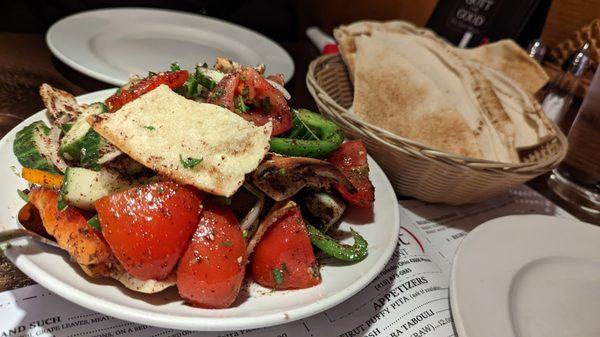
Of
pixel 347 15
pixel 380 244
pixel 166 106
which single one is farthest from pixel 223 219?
pixel 347 15

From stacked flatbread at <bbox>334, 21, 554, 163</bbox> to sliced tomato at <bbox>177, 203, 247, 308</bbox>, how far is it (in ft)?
2.57

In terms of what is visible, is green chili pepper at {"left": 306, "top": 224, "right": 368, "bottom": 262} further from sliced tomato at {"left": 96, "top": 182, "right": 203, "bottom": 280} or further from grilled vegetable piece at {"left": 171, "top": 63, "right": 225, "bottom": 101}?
grilled vegetable piece at {"left": 171, "top": 63, "right": 225, "bottom": 101}

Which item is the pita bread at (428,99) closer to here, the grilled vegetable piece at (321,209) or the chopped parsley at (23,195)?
the grilled vegetable piece at (321,209)

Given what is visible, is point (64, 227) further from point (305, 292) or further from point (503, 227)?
point (503, 227)

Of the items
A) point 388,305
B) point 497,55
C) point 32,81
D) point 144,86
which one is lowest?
point 32,81

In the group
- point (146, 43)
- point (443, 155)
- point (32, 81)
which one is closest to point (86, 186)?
point (443, 155)

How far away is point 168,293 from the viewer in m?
0.76

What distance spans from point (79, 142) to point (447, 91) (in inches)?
43.6

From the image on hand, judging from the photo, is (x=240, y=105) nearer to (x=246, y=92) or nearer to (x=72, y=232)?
(x=246, y=92)

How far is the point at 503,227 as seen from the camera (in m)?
1.13

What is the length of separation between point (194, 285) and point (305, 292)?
0.20m

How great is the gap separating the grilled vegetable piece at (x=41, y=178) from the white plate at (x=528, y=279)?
78cm

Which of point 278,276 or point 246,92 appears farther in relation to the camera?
point 246,92

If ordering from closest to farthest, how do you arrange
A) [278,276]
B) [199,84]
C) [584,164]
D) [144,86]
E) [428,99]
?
1. [278,276]
2. [144,86]
3. [199,84]
4. [428,99]
5. [584,164]
